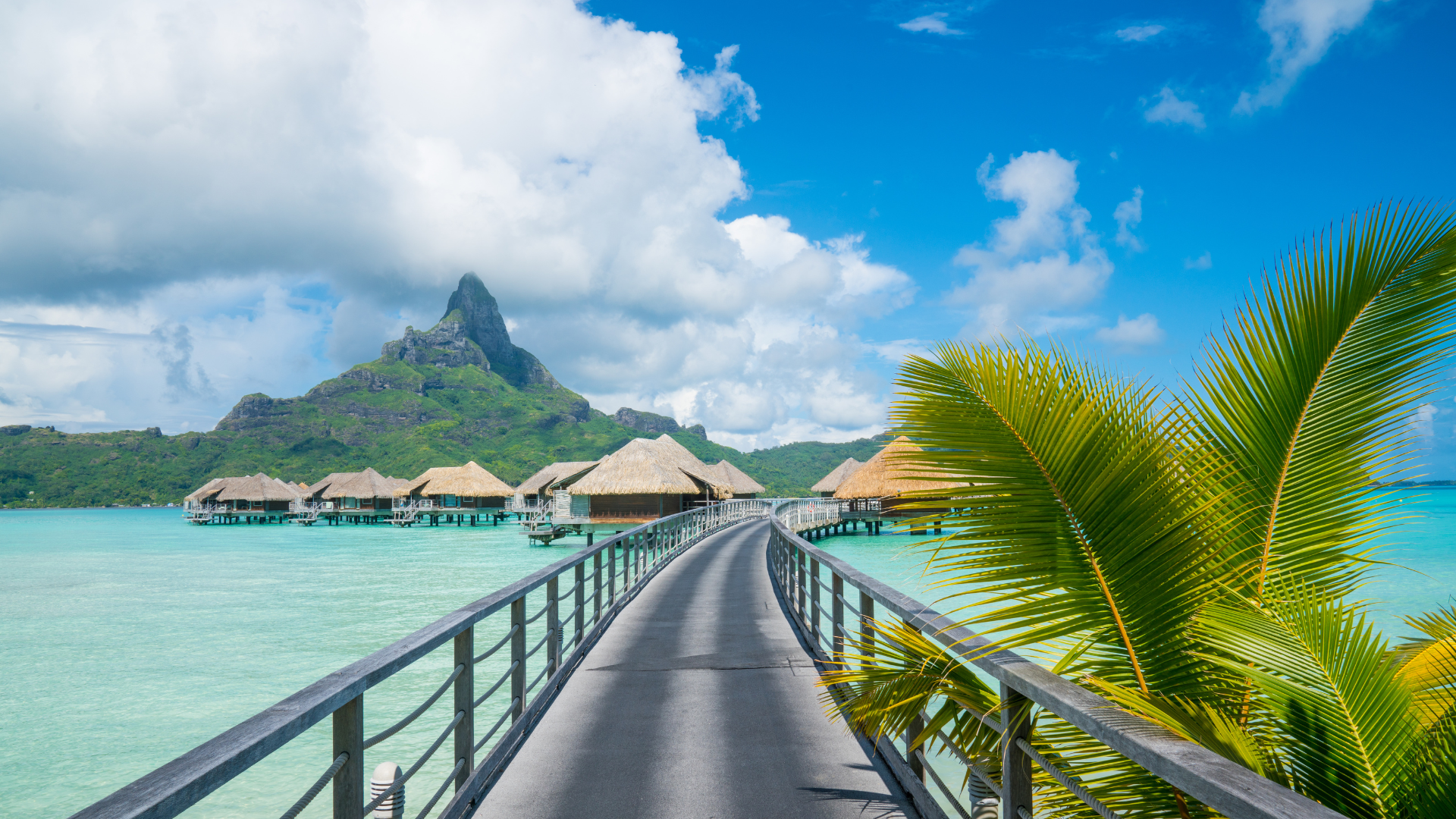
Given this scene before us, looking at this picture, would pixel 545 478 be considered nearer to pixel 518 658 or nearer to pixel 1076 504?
pixel 518 658

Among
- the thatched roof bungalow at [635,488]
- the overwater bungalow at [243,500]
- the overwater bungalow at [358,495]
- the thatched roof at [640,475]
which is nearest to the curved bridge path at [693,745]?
the thatched roof at [640,475]

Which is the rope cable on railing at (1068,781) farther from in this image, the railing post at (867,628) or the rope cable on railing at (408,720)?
the rope cable on railing at (408,720)

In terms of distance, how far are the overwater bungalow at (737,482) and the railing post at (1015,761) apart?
49.2m

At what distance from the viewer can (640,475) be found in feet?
116

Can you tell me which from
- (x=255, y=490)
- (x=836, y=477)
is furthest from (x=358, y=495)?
(x=836, y=477)

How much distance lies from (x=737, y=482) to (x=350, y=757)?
54.2 meters

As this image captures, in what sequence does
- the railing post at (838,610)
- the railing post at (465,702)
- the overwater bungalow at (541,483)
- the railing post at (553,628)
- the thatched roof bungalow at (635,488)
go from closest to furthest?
the railing post at (465,702)
the railing post at (553,628)
the railing post at (838,610)
the thatched roof bungalow at (635,488)
the overwater bungalow at (541,483)

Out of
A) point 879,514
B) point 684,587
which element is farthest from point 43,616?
point 879,514

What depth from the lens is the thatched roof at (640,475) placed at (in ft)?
114

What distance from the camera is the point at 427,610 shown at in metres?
19.5

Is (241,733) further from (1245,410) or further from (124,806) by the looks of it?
(1245,410)

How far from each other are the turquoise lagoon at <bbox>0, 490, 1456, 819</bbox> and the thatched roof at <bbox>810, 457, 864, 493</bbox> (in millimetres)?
12137

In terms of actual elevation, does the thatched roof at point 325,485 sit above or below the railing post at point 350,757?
above

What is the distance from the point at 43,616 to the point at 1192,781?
2724 centimetres
